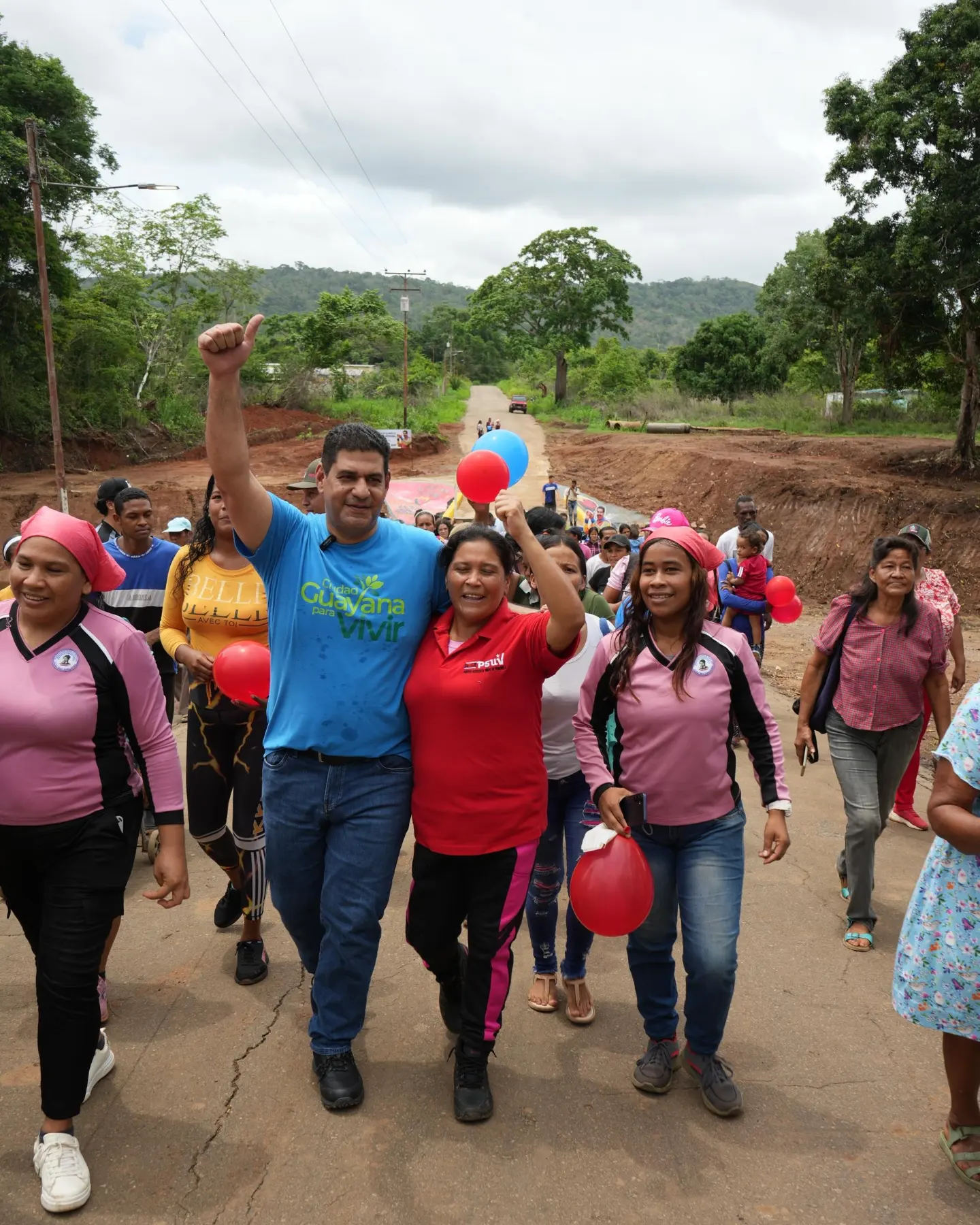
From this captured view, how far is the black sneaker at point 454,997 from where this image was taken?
133 inches

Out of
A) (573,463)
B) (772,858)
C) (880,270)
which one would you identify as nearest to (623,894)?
(772,858)

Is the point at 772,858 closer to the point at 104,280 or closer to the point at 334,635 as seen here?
the point at 334,635

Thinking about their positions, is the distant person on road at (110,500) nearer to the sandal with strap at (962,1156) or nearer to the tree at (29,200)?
the sandal with strap at (962,1156)

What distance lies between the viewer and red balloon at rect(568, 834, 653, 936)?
2859mm

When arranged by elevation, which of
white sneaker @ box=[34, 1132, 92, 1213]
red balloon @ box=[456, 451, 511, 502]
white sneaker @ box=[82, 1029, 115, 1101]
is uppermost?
red balloon @ box=[456, 451, 511, 502]

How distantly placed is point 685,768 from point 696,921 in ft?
1.62

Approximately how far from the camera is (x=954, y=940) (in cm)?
271

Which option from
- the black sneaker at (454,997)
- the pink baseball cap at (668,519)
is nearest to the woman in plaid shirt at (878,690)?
the pink baseball cap at (668,519)

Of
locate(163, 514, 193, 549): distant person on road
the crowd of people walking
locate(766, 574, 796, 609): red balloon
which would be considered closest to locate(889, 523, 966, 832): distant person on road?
locate(766, 574, 796, 609): red balloon

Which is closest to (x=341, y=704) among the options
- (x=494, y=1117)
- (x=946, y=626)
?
(x=494, y=1117)

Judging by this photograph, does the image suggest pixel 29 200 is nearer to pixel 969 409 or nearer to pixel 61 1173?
pixel 969 409

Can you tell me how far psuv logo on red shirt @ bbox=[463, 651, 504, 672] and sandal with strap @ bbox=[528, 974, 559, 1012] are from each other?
158 cm

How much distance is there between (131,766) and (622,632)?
1.64m

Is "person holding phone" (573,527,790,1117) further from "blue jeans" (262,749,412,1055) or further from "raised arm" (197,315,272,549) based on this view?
"raised arm" (197,315,272,549)
